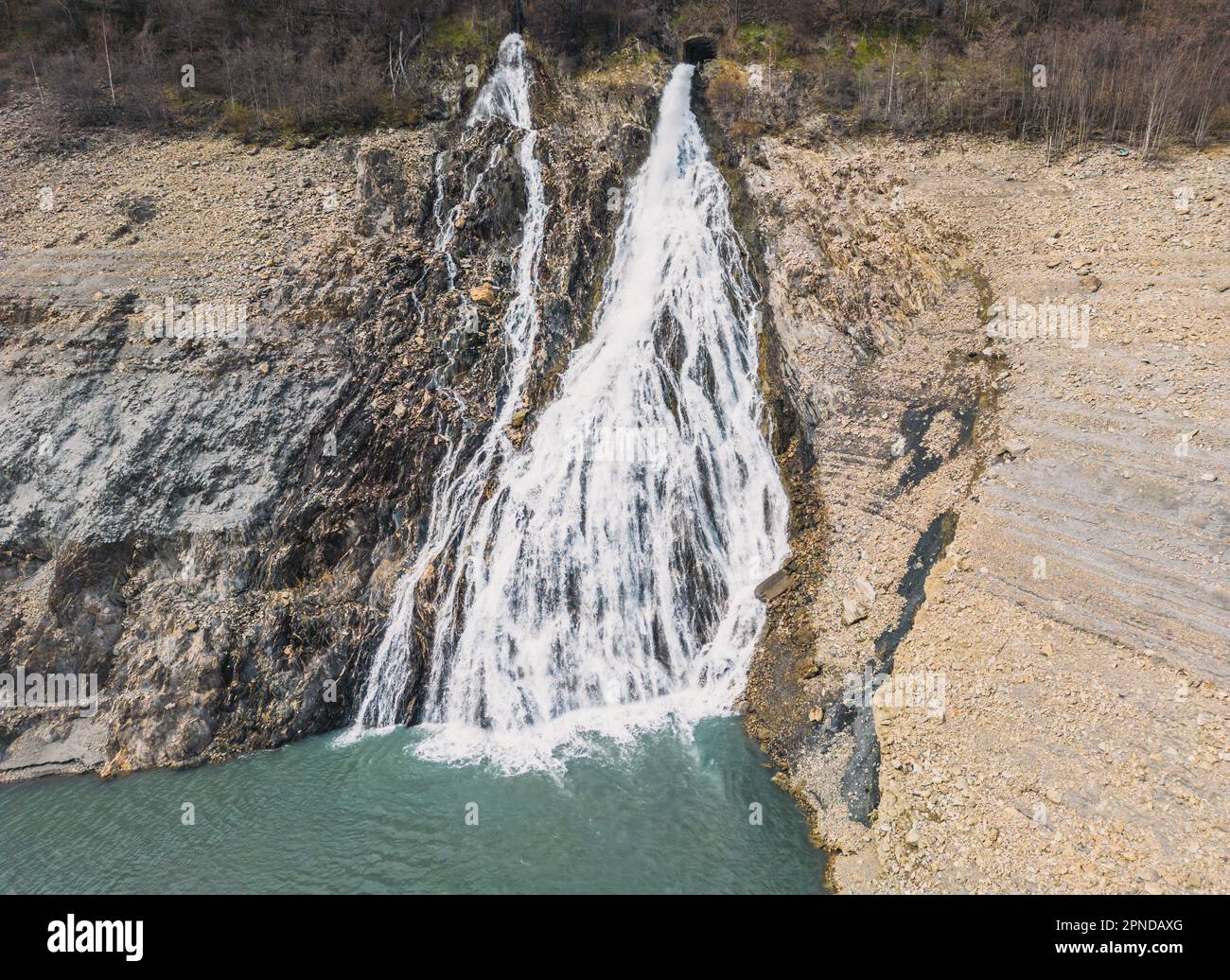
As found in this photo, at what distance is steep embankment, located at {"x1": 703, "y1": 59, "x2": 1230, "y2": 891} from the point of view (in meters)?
10.9

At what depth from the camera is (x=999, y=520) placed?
15.2 m

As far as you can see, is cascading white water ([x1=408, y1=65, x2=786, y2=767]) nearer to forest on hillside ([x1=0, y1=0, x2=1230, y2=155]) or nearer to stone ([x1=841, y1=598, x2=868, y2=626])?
stone ([x1=841, y1=598, x2=868, y2=626])

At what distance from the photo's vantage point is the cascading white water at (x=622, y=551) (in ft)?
54.9

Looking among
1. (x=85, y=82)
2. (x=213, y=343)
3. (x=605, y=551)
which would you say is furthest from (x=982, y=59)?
(x=85, y=82)

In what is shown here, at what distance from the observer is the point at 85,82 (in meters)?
26.8

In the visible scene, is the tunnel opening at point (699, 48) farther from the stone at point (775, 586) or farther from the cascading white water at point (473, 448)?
the stone at point (775, 586)

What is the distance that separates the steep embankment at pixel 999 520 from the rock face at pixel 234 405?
8882mm

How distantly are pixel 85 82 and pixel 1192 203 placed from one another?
123ft

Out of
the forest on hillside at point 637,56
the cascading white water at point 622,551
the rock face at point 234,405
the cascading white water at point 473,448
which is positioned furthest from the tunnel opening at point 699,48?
the cascading white water at point 622,551

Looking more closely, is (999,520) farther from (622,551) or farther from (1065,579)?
(622,551)

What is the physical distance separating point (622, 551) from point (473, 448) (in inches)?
202

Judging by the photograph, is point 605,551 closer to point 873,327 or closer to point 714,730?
point 714,730

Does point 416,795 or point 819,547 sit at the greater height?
point 819,547

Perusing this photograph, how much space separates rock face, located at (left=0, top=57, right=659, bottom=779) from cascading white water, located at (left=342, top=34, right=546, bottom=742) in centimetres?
35
